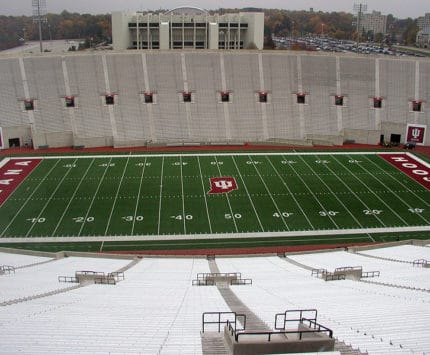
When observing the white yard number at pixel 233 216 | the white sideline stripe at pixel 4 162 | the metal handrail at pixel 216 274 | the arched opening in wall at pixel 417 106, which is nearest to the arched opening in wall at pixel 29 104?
the white sideline stripe at pixel 4 162

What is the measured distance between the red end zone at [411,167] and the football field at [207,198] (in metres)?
0.40

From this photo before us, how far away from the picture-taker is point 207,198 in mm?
22828

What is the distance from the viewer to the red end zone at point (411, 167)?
84.6ft

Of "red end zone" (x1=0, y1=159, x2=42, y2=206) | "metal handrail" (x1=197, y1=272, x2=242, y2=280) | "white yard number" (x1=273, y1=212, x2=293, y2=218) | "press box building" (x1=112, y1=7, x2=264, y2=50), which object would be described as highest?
"press box building" (x1=112, y1=7, x2=264, y2=50)

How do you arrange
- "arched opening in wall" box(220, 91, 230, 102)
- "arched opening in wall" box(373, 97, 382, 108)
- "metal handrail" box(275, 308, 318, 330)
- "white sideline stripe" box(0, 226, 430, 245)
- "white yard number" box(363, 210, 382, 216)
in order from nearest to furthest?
"metal handrail" box(275, 308, 318, 330) → "white sideline stripe" box(0, 226, 430, 245) → "white yard number" box(363, 210, 382, 216) → "arched opening in wall" box(373, 97, 382, 108) → "arched opening in wall" box(220, 91, 230, 102)

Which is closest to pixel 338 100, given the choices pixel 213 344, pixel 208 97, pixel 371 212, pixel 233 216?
pixel 208 97

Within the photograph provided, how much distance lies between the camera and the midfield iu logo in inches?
934

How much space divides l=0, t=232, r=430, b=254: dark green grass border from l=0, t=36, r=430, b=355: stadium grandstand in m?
0.09

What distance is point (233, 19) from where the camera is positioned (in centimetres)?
Result: 6362

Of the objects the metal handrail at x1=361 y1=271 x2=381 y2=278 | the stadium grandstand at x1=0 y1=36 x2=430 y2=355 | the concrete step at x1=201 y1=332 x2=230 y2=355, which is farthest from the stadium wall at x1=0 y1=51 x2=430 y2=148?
the concrete step at x1=201 y1=332 x2=230 y2=355

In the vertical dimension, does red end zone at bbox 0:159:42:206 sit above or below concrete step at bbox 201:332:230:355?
below

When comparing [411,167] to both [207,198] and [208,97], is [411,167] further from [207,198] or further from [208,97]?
[208,97]

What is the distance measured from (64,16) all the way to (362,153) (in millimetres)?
72650

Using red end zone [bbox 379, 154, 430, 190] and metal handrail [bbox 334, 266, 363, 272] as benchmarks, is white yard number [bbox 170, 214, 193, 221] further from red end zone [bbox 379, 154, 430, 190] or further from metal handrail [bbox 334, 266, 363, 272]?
red end zone [bbox 379, 154, 430, 190]
